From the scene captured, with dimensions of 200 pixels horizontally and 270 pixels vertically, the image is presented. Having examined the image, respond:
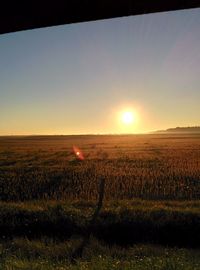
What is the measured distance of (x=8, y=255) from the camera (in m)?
7.63

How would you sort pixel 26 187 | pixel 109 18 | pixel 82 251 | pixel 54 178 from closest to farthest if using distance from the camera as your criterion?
pixel 109 18 → pixel 82 251 → pixel 26 187 → pixel 54 178

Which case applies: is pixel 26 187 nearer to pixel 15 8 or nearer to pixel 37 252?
pixel 37 252

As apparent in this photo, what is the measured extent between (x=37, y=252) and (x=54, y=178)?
14.2m

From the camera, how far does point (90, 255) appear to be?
8.12 m

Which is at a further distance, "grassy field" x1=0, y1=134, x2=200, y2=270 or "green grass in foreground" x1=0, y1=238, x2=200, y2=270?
"grassy field" x1=0, y1=134, x2=200, y2=270

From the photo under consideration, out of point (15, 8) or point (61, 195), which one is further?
point (61, 195)

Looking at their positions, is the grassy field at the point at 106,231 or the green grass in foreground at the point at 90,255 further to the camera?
the grassy field at the point at 106,231

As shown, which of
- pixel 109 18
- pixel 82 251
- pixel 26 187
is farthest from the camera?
pixel 26 187

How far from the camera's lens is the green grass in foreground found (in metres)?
6.37

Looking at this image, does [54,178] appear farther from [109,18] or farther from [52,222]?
[109,18]

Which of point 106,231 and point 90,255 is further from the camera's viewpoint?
point 106,231

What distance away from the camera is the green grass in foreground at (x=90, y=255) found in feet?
20.9

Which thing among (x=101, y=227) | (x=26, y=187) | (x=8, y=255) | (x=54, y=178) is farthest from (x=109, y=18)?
(x=54, y=178)

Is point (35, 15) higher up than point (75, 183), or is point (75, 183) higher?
point (35, 15)
